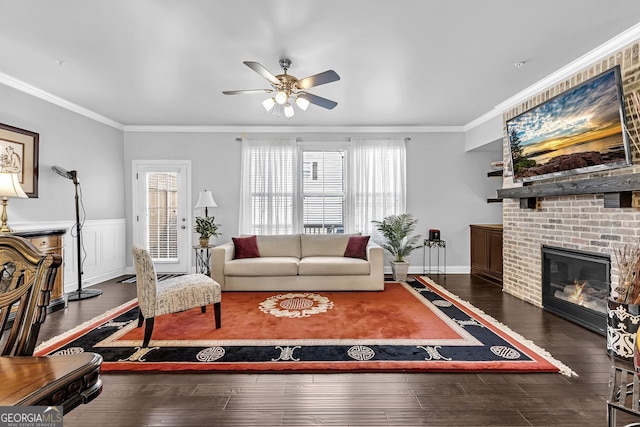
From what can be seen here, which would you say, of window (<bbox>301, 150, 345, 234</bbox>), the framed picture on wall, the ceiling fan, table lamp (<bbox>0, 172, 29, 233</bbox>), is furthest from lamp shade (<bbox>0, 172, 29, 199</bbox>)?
window (<bbox>301, 150, 345, 234</bbox>)

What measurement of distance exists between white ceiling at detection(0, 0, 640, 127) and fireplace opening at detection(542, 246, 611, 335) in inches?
81.5

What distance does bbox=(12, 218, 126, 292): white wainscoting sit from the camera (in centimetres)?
453

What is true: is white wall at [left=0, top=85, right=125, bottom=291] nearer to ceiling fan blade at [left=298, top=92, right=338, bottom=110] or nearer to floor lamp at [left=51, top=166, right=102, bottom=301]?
floor lamp at [left=51, top=166, right=102, bottom=301]

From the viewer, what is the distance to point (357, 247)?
495 centimetres

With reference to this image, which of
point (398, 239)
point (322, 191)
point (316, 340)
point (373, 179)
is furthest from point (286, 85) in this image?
point (398, 239)

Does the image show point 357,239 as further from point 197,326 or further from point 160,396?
point 160,396

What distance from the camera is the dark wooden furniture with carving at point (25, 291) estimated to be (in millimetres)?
1119

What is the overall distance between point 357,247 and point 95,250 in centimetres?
422

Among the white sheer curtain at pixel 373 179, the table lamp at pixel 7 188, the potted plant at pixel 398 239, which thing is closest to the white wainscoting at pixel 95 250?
the table lamp at pixel 7 188

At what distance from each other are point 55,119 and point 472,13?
5269 millimetres

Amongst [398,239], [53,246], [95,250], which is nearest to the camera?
[53,246]

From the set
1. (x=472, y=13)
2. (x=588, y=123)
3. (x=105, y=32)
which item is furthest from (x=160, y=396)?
(x=588, y=123)

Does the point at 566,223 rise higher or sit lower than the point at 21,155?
lower

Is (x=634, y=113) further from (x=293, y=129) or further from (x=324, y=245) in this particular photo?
(x=293, y=129)
